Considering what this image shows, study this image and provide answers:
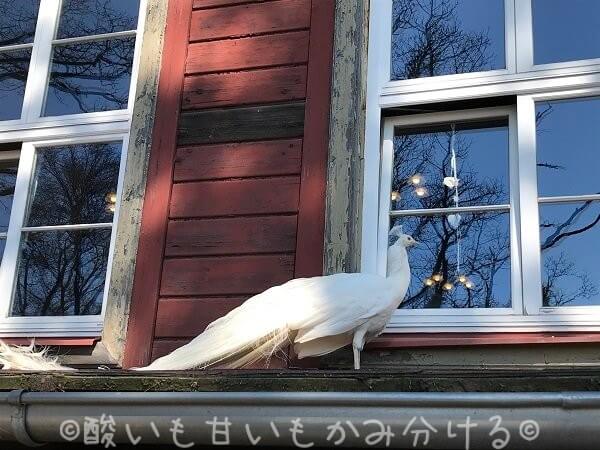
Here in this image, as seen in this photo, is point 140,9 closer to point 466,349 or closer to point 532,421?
point 466,349

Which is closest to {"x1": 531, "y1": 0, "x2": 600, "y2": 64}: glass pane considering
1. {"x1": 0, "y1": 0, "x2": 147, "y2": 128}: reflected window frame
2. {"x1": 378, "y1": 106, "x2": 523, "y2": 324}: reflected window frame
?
{"x1": 378, "y1": 106, "x2": 523, "y2": 324}: reflected window frame

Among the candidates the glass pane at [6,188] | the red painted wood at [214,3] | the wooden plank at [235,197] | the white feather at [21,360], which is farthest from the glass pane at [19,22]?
the white feather at [21,360]

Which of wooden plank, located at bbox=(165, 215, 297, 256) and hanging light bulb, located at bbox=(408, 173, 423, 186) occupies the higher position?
hanging light bulb, located at bbox=(408, 173, 423, 186)

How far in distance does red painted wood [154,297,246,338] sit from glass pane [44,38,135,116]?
125 centimetres

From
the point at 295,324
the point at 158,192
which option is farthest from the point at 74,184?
the point at 295,324

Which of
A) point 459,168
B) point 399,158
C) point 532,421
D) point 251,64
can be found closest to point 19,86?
point 251,64

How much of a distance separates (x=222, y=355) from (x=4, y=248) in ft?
5.20

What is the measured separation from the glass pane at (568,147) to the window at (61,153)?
77.6 inches

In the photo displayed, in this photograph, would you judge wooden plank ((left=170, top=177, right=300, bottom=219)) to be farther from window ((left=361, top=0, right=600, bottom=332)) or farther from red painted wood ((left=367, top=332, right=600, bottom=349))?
red painted wood ((left=367, top=332, right=600, bottom=349))

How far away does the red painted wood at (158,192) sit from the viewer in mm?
3510

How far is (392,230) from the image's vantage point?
11.3ft

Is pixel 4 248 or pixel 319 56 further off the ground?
pixel 319 56

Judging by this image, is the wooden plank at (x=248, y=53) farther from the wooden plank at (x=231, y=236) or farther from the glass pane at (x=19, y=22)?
the glass pane at (x=19, y=22)

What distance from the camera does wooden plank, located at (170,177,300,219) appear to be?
3.57m
